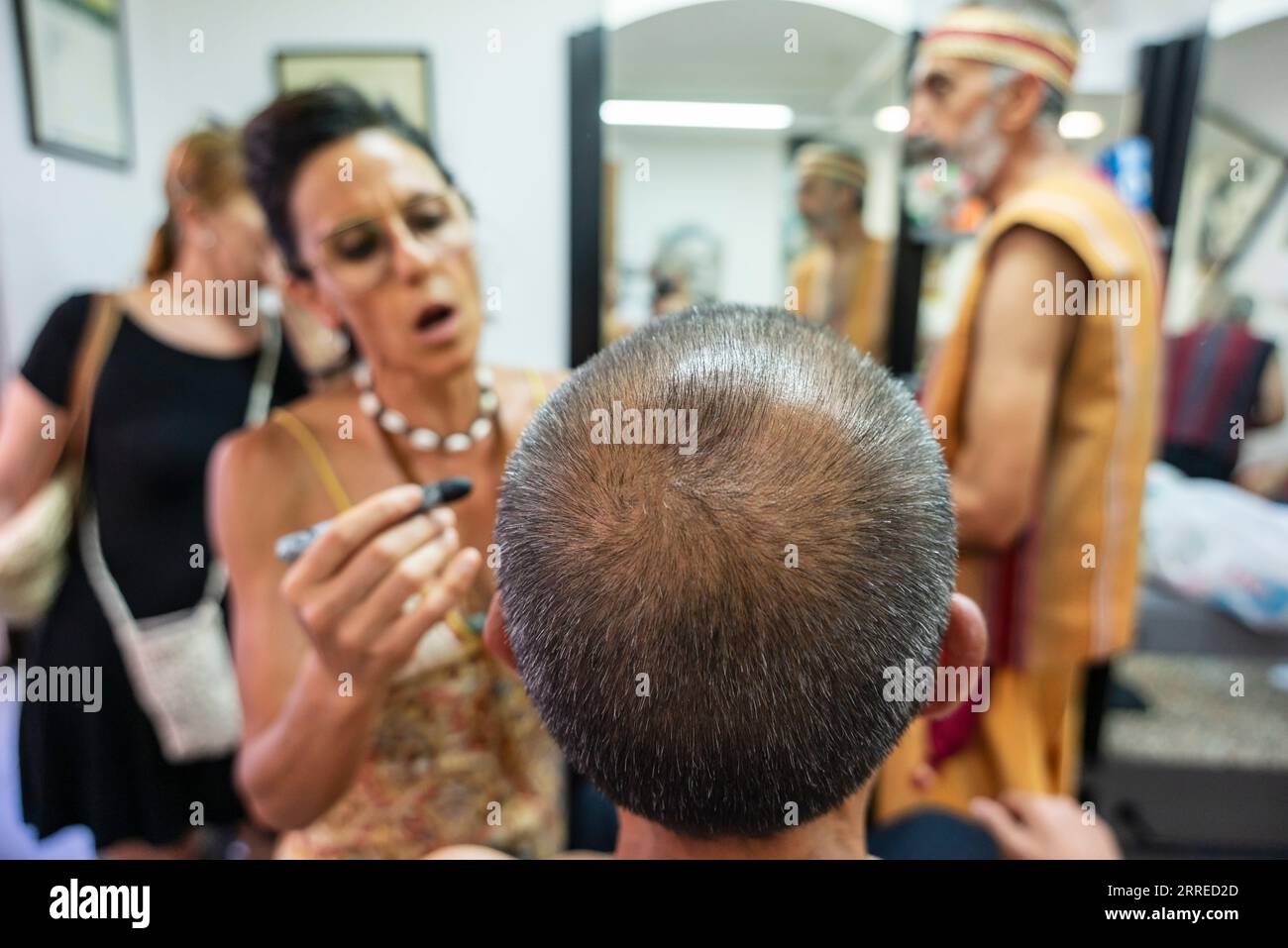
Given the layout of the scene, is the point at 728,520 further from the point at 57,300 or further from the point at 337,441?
the point at 57,300

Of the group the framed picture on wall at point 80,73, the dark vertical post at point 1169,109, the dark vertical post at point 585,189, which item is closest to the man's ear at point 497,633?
the dark vertical post at point 585,189

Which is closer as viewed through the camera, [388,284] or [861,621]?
[861,621]

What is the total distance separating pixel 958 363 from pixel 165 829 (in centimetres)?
94

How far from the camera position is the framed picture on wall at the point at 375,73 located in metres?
0.60

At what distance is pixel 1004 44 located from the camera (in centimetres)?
64

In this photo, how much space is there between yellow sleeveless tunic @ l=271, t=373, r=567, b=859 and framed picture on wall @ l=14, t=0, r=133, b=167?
0.31 meters

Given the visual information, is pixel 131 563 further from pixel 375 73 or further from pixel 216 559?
pixel 375 73

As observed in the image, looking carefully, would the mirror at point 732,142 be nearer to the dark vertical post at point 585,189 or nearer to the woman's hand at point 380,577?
the dark vertical post at point 585,189
